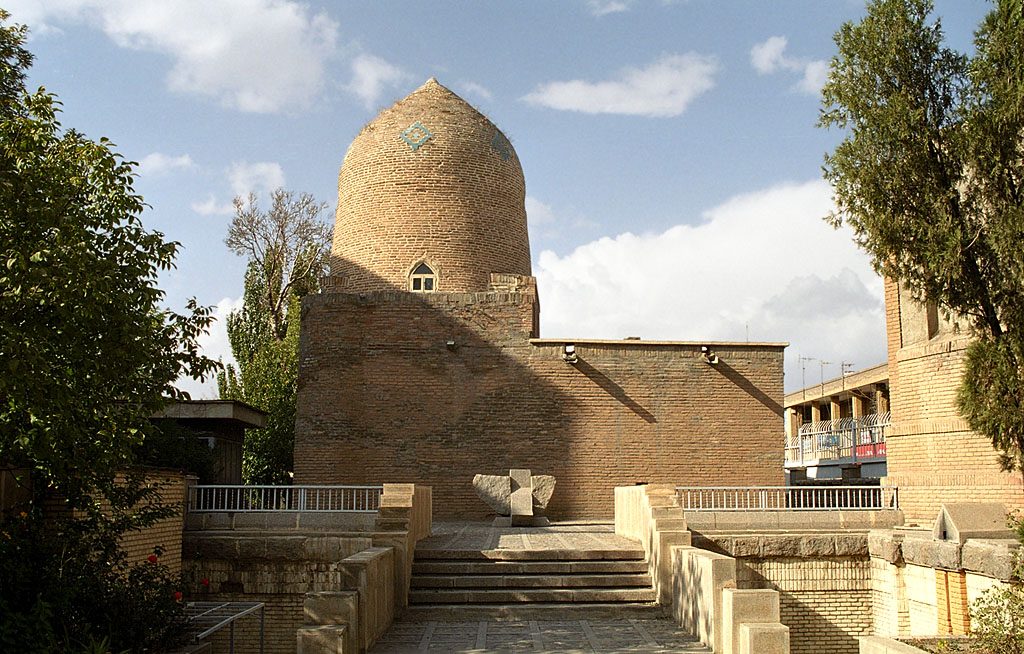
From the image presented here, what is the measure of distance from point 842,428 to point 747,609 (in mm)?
31530

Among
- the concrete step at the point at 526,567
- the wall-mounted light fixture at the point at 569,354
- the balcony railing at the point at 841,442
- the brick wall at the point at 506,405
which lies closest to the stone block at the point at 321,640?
the concrete step at the point at 526,567

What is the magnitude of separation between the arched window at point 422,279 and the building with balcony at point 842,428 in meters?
16.0

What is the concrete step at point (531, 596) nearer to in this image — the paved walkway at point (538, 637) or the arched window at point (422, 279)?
the paved walkway at point (538, 637)

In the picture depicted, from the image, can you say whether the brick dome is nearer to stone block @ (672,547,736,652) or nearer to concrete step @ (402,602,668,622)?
concrete step @ (402,602,668,622)

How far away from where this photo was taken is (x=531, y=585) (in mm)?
10539

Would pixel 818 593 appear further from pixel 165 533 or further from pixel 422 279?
pixel 422 279

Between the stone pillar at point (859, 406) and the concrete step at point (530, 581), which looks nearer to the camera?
the concrete step at point (530, 581)

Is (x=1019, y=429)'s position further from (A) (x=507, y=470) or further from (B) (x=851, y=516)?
(A) (x=507, y=470)

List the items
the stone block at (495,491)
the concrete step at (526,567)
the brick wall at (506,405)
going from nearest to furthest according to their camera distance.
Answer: the concrete step at (526,567) → the stone block at (495,491) → the brick wall at (506,405)

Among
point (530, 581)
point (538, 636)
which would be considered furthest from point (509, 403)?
point (538, 636)

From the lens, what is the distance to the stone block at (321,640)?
22.9 ft

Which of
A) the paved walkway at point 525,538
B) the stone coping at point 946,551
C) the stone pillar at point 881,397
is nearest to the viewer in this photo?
the stone coping at point 946,551

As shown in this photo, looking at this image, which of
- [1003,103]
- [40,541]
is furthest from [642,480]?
[40,541]

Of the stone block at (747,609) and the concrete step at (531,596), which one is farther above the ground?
Answer: the stone block at (747,609)
